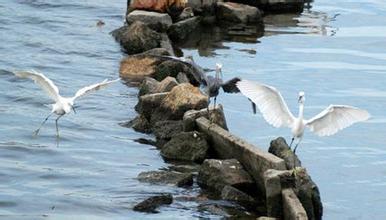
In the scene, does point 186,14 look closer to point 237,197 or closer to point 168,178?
point 168,178

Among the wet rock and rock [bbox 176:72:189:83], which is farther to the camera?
rock [bbox 176:72:189:83]

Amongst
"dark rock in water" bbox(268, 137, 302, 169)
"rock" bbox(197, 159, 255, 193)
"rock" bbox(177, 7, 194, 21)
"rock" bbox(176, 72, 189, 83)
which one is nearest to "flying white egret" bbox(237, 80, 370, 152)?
"dark rock in water" bbox(268, 137, 302, 169)

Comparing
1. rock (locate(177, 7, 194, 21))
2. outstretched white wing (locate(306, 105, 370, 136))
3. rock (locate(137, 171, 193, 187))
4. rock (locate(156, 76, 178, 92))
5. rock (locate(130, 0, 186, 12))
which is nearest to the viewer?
outstretched white wing (locate(306, 105, 370, 136))

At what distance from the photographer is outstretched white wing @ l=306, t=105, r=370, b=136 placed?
52.2 ft

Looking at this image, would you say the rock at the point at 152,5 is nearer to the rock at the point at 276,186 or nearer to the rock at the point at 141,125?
the rock at the point at 141,125

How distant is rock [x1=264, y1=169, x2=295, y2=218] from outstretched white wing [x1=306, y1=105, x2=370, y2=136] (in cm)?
122

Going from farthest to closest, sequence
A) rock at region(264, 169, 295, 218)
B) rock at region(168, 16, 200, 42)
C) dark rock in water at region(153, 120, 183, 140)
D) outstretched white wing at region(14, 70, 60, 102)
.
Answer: rock at region(168, 16, 200, 42)
dark rock in water at region(153, 120, 183, 140)
outstretched white wing at region(14, 70, 60, 102)
rock at region(264, 169, 295, 218)

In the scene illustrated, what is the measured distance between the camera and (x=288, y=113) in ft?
53.2

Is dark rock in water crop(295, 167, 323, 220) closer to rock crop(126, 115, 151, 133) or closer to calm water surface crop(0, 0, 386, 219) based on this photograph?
calm water surface crop(0, 0, 386, 219)

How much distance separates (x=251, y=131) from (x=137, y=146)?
268cm

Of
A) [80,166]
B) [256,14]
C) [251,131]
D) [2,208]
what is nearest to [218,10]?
[256,14]

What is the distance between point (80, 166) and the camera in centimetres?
1828

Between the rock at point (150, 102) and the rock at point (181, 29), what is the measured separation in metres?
8.44

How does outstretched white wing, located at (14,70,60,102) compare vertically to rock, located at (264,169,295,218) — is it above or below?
above
